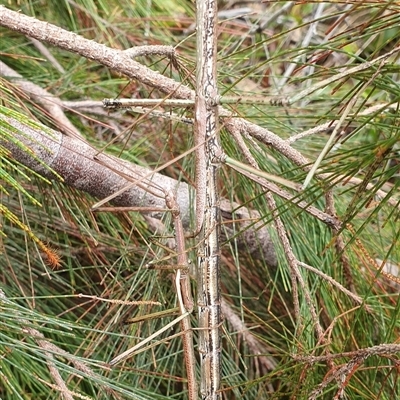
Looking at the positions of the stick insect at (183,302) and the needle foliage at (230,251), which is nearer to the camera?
the needle foliage at (230,251)

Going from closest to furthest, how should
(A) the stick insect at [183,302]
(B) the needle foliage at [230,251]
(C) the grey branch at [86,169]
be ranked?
(B) the needle foliage at [230,251], (A) the stick insect at [183,302], (C) the grey branch at [86,169]

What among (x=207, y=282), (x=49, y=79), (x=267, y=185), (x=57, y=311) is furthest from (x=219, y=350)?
(x=49, y=79)

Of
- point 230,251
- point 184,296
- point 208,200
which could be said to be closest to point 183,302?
point 184,296

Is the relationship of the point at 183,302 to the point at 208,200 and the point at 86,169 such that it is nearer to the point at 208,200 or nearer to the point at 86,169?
the point at 208,200

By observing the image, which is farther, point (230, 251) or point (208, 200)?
point (230, 251)

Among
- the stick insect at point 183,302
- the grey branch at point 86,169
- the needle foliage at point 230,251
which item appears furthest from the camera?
the grey branch at point 86,169

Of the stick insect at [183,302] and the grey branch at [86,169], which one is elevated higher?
Result: the grey branch at [86,169]

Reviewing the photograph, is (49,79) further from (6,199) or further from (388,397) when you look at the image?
(388,397)

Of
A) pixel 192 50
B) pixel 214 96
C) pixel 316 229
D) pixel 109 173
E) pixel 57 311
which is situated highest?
pixel 192 50
